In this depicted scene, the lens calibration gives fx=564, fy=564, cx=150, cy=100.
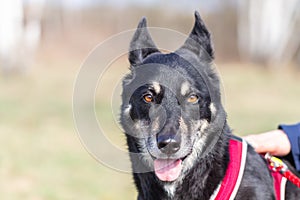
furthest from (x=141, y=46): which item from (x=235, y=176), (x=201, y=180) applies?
(x=235, y=176)

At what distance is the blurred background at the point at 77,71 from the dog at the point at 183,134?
723 mm

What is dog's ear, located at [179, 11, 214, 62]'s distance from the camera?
167 inches

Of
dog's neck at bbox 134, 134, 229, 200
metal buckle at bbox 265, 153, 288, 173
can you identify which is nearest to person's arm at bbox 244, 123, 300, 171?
metal buckle at bbox 265, 153, 288, 173

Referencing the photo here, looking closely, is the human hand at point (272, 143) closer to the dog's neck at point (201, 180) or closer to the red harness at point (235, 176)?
the red harness at point (235, 176)

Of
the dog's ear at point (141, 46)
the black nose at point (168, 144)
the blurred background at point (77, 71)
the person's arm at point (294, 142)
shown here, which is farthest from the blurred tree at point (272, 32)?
the black nose at point (168, 144)

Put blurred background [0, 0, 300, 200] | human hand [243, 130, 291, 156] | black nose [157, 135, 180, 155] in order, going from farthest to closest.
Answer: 1. blurred background [0, 0, 300, 200]
2. human hand [243, 130, 291, 156]
3. black nose [157, 135, 180, 155]

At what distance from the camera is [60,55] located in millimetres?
30500

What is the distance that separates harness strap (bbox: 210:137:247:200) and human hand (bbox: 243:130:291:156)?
47cm

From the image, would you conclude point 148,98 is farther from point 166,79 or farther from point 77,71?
point 77,71

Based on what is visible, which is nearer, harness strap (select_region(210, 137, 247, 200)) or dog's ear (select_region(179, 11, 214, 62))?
harness strap (select_region(210, 137, 247, 200))

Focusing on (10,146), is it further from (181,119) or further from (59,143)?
(181,119)

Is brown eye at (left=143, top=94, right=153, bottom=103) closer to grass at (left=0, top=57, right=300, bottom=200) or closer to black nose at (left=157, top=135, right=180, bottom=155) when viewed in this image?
black nose at (left=157, top=135, right=180, bottom=155)

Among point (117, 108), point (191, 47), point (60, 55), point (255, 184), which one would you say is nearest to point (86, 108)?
point (117, 108)

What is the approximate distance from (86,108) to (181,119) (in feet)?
2.88
